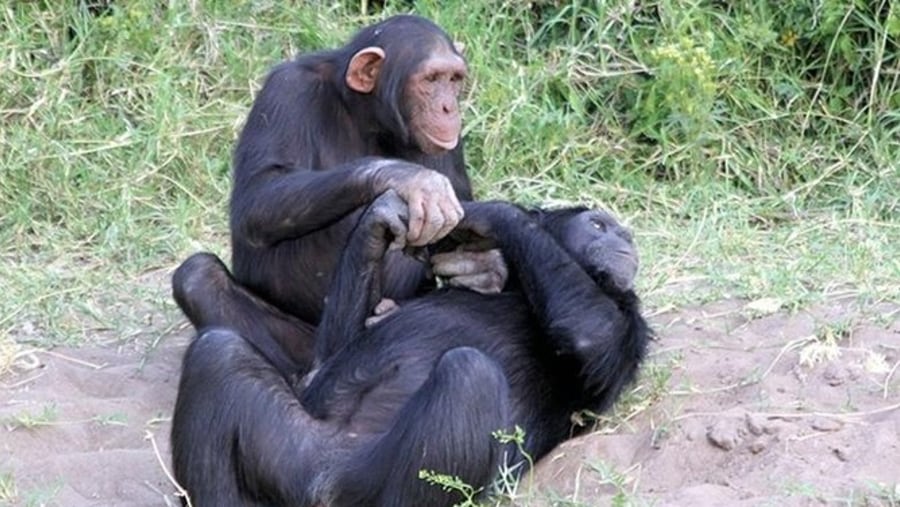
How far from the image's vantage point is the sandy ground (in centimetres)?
459

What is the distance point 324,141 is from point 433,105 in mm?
373

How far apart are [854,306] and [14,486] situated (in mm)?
2585

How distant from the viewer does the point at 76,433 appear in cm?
535

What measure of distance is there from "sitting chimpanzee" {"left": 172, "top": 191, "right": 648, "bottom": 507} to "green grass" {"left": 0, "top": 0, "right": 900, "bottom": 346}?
1.82 metres

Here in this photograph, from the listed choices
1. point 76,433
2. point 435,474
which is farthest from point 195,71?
point 435,474

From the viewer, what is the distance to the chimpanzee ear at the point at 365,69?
18.6 ft

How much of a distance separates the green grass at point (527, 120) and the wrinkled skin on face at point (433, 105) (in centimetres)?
139

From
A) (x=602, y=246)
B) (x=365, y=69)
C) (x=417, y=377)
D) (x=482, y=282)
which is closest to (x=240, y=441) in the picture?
(x=417, y=377)

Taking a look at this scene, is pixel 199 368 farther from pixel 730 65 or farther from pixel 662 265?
pixel 730 65

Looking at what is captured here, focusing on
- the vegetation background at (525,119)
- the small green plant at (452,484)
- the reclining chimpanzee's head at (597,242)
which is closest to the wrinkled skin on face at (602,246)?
the reclining chimpanzee's head at (597,242)

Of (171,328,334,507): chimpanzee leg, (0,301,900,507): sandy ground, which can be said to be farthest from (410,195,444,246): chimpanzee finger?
(0,301,900,507): sandy ground

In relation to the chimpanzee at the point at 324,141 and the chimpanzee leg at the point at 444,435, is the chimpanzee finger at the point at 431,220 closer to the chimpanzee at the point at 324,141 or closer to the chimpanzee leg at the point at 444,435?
the chimpanzee leg at the point at 444,435

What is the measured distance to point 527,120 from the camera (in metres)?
7.79

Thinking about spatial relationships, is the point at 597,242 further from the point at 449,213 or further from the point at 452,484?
the point at 452,484
